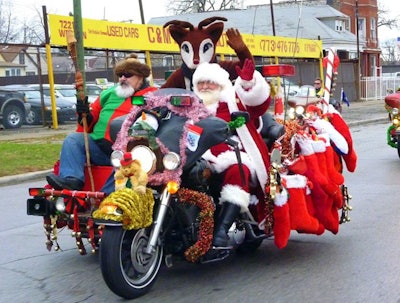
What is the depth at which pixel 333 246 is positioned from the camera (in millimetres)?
6461

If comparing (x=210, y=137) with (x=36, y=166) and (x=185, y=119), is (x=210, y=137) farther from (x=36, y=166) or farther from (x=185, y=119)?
(x=36, y=166)

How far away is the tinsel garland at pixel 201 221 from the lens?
16.4 feet

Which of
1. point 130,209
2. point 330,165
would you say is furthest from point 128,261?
point 330,165

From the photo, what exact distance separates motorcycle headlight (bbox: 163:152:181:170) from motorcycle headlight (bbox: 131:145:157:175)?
86 millimetres

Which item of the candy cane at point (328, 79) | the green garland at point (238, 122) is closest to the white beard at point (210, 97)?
the green garland at point (238, 122)

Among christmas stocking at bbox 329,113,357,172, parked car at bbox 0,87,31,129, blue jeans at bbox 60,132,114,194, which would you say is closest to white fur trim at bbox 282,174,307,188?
christmas stocking at bbox 329,113,357,172

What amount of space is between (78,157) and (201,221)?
1.48 metres

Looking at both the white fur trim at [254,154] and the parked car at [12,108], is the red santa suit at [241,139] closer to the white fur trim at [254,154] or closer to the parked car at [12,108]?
the white fur trim at [254,154]

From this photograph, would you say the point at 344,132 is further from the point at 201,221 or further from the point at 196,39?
the point at 201,221

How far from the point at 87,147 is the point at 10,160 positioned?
27.1 feet

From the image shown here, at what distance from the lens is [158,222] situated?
478 centimetres

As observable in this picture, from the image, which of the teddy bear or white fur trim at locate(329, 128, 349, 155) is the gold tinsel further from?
white fur trim at locate(329, 128, 349, 155)

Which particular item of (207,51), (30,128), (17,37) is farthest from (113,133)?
(17,37)

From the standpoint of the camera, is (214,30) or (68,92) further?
(68,92)
